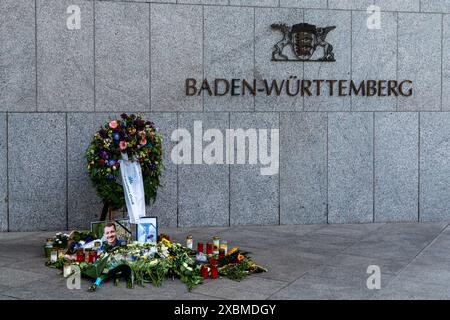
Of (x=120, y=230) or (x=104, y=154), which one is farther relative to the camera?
(x=104, y=154)

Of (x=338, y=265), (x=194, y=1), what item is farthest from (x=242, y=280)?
(x=194, y=1)

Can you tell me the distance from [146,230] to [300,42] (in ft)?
16.8

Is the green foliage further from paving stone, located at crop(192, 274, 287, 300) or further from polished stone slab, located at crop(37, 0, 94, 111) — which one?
paving stone, located at crop(192, 274, 287, 300)

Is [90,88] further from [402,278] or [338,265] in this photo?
[402,278]

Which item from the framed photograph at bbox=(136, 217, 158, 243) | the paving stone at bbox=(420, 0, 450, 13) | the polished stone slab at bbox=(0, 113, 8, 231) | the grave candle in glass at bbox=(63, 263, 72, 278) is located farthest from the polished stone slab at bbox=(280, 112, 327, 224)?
the grave candle in glass at bbox=(63, 263, 72, 278)

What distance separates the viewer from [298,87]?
12.2m

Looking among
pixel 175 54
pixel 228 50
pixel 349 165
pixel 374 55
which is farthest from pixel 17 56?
pixel 374 55

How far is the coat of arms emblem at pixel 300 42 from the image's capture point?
1213 centimetres

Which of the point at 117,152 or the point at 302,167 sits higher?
the point at 117,152

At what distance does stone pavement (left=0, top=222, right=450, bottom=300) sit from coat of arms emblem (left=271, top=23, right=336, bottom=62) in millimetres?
3272

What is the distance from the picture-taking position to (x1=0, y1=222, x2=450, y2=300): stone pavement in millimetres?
7410

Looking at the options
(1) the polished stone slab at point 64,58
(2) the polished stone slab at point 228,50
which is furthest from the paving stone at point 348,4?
(1) the polished stone slab at point 64,58

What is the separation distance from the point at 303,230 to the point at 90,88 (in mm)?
4663

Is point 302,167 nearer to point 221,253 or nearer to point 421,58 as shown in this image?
point 421,58
